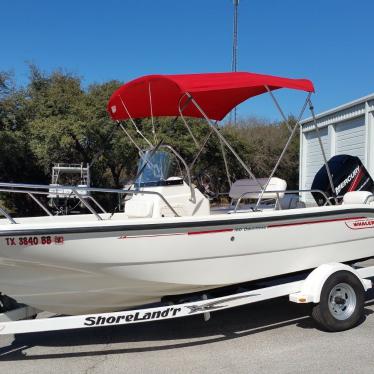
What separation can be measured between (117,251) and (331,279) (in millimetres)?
2293

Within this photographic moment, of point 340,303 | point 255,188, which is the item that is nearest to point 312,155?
point 255,188

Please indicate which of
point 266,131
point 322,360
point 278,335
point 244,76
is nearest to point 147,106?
point 244,76

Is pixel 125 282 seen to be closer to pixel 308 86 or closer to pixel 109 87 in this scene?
pixel 308 86

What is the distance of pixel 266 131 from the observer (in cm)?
3080

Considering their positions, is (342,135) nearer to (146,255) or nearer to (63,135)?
(63,135)

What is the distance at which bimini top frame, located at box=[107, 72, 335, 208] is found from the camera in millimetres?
5074

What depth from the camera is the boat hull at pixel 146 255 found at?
4.14m

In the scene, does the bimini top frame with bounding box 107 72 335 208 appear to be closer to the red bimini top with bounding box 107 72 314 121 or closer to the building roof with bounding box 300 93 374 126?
the red bimini top with bounding box 107 72 314 121

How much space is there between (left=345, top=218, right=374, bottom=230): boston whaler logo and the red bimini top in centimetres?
154

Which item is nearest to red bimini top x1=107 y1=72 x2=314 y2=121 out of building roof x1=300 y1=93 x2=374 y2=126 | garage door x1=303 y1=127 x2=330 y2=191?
building roof x1=300 y1=93 x2=374 y2=126

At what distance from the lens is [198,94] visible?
634cm

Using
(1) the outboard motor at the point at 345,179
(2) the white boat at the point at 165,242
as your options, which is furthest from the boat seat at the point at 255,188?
(1) the outboard motor at the point at 345,179

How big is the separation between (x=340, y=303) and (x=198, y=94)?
2976 mm

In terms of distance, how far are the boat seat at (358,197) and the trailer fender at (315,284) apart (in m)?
0.95
